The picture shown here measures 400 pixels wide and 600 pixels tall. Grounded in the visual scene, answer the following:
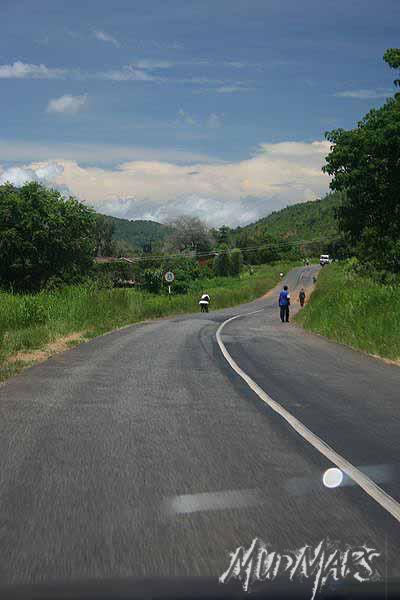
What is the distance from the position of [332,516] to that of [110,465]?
2183 millimetres

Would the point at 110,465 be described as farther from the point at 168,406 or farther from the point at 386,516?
the point at 168,406

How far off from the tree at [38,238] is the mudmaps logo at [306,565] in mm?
71816

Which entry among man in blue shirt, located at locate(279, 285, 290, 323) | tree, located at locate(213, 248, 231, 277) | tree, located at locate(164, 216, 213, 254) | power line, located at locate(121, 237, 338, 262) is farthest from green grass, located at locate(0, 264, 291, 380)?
tree, located at locate(164, 216, 213, 254)

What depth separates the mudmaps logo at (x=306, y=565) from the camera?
3576 mm

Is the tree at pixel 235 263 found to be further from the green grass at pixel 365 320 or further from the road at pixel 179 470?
the road at pixel 179 470

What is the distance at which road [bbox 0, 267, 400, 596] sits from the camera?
157 inches

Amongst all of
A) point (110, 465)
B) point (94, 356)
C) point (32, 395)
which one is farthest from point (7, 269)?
point (110, 465)

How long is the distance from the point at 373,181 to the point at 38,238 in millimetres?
47210

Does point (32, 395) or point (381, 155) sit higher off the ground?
point (381, 155)

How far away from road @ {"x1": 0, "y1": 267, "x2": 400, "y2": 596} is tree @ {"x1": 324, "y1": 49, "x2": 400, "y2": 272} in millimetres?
23514

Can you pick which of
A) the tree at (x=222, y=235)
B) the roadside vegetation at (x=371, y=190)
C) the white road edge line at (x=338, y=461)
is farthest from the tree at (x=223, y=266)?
the white road edge line at (x=338, y=461)

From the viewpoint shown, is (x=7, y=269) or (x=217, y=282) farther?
(x=217, y=282)

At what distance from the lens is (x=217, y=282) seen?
9900 centimetres

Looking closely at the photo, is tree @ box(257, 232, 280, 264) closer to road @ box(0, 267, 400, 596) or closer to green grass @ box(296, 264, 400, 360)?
green grass @ box(296, 264, 400, 360)
